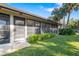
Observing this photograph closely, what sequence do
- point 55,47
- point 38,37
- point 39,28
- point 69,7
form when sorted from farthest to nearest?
point 39,28
point 38,37
point 55,47
point 69,7

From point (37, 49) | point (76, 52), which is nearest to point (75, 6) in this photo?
point (76, 52)

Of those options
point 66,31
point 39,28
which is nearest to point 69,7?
point 66,31

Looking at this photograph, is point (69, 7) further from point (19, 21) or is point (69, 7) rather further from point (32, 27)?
point (19, 21)

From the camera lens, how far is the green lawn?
16.0ft

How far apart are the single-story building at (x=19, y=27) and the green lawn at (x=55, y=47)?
28 cm

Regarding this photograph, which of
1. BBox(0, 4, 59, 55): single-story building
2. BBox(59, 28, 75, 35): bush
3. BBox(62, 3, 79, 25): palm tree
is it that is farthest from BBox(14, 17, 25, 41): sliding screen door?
BBox(62, 3, 79, 25): palm tree

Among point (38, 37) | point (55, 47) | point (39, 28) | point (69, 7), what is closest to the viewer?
point (69, 7)

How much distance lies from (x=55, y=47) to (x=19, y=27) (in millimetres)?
1171

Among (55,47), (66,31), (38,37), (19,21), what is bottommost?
(55,47)

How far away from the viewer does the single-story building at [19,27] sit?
203 inches

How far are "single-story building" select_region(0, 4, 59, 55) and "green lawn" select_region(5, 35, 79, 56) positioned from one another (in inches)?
11.1

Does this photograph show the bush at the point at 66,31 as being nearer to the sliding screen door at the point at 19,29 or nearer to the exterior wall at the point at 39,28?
the exterior wall at the point at 39,28

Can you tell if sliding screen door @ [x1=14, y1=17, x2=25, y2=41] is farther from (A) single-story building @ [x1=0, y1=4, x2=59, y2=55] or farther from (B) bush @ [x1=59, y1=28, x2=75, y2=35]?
(B) bush @ [x1=59, y1=28, x2=75, y2=35]

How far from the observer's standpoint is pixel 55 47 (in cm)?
512
